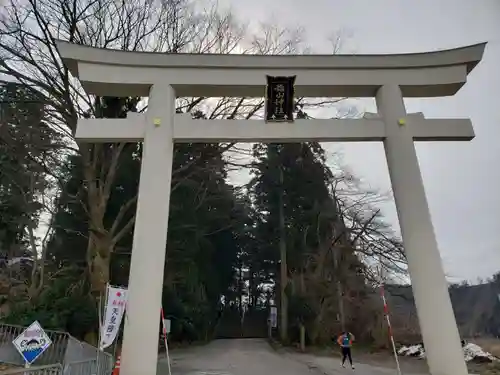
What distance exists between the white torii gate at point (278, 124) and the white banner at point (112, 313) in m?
0.45

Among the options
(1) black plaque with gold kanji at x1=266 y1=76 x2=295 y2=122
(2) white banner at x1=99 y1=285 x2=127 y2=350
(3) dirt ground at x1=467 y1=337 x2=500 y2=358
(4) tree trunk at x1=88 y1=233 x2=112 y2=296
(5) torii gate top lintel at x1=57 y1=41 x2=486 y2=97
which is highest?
(5) torii gate top lintel at x1=57 y1=41 x2=486 y2=97

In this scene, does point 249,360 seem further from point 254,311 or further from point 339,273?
point 254,311

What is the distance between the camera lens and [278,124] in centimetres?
761

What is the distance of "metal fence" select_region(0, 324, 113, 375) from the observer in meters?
6.73

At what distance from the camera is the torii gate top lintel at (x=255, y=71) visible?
7.65m

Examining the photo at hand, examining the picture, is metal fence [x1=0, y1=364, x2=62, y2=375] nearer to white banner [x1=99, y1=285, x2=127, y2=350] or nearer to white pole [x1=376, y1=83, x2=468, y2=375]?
white banner [x1=99, y1=285, x2=127, y2=350]

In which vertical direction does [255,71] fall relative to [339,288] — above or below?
above

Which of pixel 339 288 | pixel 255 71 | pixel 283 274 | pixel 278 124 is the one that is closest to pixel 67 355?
pixel 278 124

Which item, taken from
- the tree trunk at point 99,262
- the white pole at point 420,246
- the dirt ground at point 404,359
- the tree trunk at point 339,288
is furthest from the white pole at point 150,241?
the tree trunk at point 339,288

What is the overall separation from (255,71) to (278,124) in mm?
1184

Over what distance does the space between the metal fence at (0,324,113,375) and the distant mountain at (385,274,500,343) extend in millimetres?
13929

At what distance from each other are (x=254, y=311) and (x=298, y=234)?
12.8 metres

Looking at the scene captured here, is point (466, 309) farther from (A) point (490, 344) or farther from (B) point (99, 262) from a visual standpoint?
(B) point (99, 262)

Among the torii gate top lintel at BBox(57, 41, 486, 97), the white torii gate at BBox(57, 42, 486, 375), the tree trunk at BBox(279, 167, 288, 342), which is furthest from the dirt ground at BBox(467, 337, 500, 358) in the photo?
the torii gate top lintel at BBox(57, 41, 486, 97)
